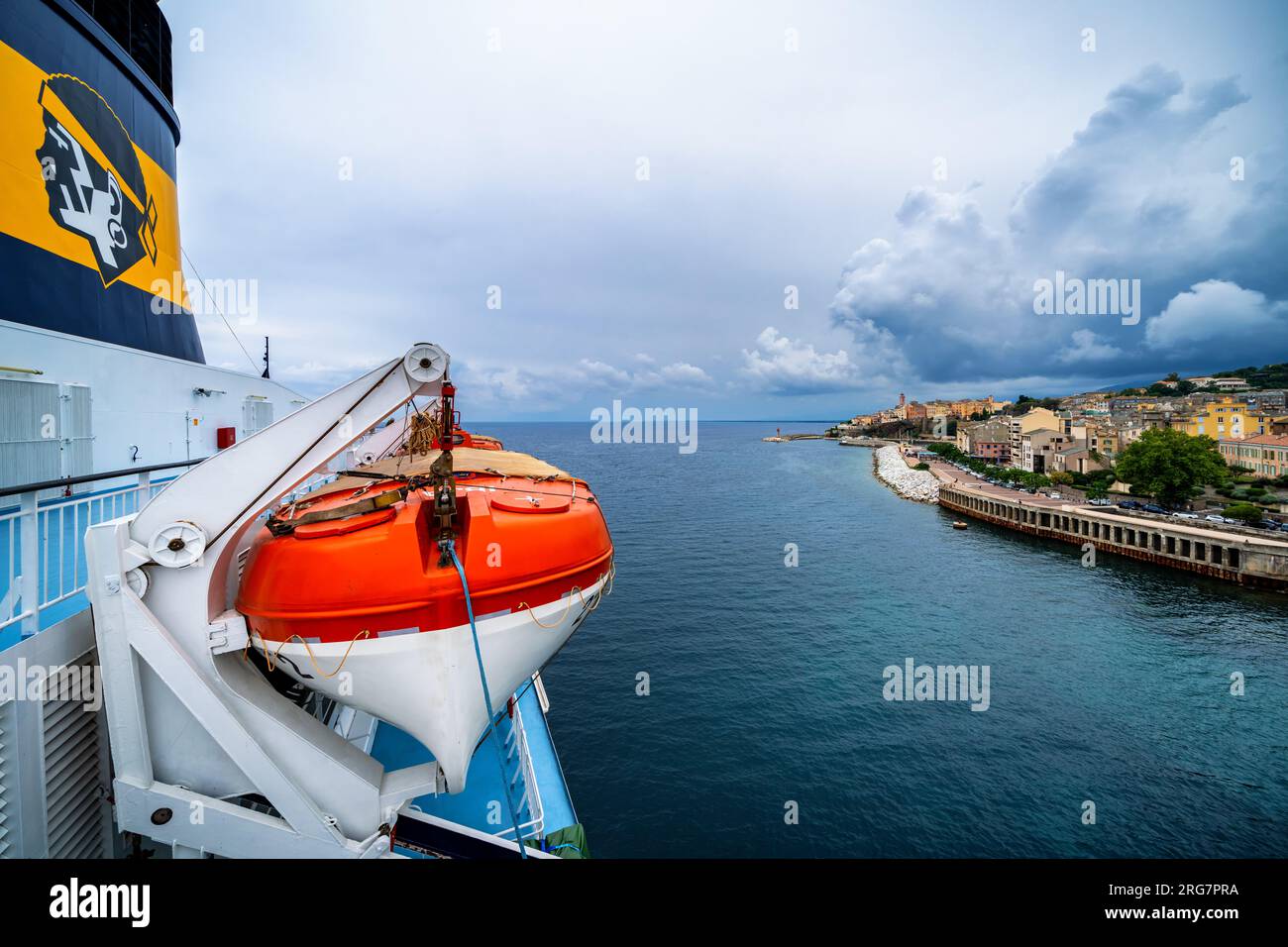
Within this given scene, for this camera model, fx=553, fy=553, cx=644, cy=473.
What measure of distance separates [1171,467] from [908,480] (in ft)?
78.9

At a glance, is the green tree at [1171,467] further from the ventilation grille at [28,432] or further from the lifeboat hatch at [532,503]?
the ventilation grille at [28,432]

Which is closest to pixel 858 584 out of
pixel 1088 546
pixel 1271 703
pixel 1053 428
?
pixel 1271 703

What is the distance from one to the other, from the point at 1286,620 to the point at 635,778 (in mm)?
28792

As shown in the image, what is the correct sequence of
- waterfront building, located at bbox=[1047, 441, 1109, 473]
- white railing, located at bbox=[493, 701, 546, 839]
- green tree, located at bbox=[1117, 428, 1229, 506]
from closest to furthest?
white railing, located at bbox=[493, 701, 546, 839] < green tree, located at bbox=[1117, 428, 1229, 506] < waterfront building, located at bbox=[1047, 441, 1109, 473]

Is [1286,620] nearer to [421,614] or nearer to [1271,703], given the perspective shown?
[1271,703]

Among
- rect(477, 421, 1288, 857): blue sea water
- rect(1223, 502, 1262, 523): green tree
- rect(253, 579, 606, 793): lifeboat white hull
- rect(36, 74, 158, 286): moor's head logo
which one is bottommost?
rect(477, 421, 1288, 857): blue sea water

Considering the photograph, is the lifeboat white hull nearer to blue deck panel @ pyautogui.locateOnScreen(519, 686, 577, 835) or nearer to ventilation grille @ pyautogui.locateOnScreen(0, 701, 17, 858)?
ventilation grille @ pyautogui.locateOnScreen(0, 701, 17, 858)

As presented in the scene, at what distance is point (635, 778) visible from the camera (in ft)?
38.8

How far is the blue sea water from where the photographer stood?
10.7 meters

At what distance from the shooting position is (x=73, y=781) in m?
3.87
